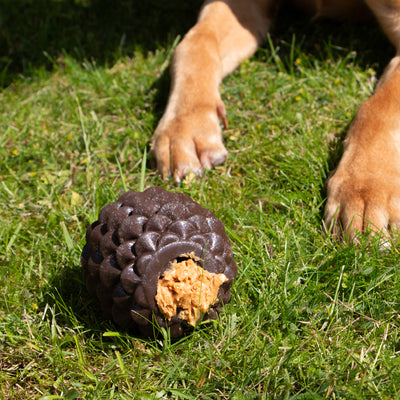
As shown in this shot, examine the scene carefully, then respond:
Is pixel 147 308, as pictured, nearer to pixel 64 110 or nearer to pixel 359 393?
pixel 359 393

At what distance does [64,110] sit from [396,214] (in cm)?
168

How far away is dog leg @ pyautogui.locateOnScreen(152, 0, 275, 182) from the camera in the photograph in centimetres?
198

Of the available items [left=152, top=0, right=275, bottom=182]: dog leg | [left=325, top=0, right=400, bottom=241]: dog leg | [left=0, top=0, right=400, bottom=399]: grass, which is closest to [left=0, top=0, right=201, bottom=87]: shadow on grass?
[left=0, top=0, right=400, bottom=399]: grass

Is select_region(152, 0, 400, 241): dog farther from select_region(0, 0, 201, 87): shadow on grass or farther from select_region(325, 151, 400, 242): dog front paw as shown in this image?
select_region(0, 0, 201, 87): shadow on grass

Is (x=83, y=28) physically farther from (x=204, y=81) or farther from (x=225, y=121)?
(x=225, y=121)

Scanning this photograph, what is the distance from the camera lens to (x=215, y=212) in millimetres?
1777

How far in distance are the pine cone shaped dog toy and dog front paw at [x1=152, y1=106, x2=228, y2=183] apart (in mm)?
584

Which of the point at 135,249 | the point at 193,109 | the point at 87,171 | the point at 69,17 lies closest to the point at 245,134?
the point at 193,109

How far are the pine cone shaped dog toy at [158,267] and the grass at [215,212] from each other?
9 centimetres

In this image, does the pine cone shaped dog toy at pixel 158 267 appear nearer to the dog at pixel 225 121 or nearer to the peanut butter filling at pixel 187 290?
the peanut butter filling at pixel 187 290

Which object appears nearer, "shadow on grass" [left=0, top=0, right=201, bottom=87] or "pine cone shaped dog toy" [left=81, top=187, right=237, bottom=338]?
"pine cone shaped dog toy" [left=81, top=187, right=237, bottom=338]

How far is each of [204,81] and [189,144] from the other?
0.41 meters

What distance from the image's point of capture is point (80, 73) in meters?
2.75

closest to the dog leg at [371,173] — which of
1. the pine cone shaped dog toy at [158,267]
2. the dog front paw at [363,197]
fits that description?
the dog front paw at [363,197]
